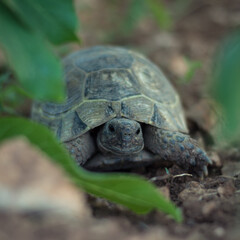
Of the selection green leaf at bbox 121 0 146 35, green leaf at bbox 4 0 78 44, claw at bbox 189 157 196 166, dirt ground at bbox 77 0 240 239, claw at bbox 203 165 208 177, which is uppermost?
green leaf at bbox 121 0 146 35

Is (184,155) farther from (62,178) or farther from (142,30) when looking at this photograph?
(142,30)

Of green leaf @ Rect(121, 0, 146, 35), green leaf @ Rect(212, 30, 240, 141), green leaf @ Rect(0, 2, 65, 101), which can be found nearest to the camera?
green leaf @ Rect(212, 30, 240, 141)

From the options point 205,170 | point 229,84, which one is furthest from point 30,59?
point 205,170

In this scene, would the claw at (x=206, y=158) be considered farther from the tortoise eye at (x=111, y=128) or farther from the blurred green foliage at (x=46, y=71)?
the blurred green foliage at (x=46, y=71)

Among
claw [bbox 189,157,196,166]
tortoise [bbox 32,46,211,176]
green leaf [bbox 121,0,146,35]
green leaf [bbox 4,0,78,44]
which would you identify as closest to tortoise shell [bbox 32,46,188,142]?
tortoise [bbox 32,46,211,176]

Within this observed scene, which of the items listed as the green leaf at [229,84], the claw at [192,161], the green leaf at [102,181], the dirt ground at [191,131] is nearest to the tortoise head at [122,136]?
the dirt ground at [191,131]

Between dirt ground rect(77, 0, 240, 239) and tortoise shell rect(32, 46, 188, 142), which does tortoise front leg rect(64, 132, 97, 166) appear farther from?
dirt ground rect(77, 0, 240, 239)
